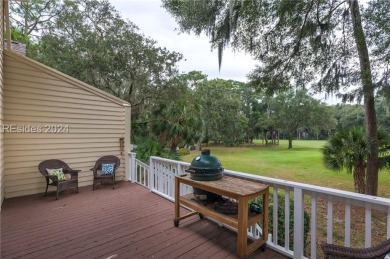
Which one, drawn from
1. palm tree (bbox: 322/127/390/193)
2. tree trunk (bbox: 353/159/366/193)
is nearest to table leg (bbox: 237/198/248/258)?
palm tree (bbox: 322/127/390/193)

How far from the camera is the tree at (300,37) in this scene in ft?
12.0

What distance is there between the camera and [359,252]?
137 centimetres

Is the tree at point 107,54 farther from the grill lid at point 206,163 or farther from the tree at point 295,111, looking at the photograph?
the tree at point 295,111

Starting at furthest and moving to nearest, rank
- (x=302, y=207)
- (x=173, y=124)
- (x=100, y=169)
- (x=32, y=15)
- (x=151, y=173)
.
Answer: (x=32, y=15) < (x=173, y=124) < (x=100, y=169) < (x=151, y=173) < (x=302, y=207)

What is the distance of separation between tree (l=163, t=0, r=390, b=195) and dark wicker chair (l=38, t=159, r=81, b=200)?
3931 mm

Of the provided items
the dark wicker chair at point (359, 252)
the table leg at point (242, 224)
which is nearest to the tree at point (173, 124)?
the table leg at point (242, 224)

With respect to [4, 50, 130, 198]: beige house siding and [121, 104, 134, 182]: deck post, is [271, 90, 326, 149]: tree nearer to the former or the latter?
[121, 104, 134, 182]: deck post

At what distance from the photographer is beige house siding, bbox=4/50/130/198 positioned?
12.7 feet

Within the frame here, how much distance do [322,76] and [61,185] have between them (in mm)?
5704

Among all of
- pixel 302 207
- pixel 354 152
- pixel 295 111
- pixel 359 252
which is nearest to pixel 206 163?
pixel 302 207

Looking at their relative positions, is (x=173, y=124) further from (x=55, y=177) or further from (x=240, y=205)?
(x=240, y=205)

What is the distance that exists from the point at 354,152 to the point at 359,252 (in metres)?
4.74

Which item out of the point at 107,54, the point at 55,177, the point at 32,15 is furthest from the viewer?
the point at 32,15

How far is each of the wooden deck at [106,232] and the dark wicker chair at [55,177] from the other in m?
0.27
